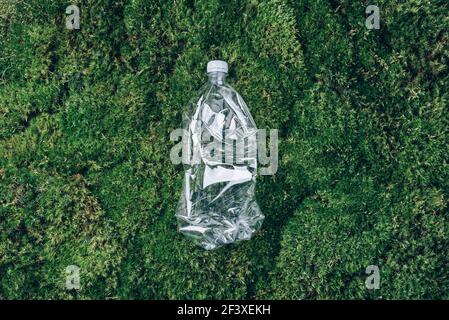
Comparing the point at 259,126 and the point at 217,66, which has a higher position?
the point at 217,66

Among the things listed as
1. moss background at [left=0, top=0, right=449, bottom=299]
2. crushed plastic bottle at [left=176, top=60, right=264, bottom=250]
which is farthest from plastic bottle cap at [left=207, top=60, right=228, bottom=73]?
moss background at [left=0, top=0, right=449, bottom=299]

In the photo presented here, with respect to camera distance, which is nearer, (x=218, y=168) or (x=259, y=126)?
(x=218, y=168)

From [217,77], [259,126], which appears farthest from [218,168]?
[217,77]

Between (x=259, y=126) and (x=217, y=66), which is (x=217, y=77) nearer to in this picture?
(x=217, y=66)

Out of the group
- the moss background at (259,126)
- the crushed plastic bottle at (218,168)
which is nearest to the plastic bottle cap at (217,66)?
the crushed plastic bottle at (218,168)

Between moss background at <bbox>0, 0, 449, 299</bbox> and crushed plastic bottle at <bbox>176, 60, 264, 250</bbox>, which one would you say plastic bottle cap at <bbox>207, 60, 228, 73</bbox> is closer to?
crushed plastic bottle at <bbox>176, 60, 264, 250</bbox>
